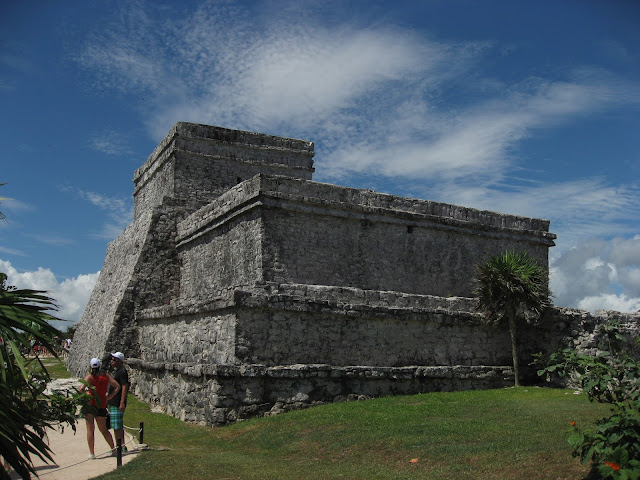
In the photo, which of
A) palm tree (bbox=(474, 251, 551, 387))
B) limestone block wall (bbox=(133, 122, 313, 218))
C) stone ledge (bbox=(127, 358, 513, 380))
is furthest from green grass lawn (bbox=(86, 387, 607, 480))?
limestone block wall (bbox=(133, 122, 313, 218))

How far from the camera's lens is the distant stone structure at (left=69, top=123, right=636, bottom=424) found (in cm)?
1217

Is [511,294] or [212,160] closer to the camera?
[511,294]

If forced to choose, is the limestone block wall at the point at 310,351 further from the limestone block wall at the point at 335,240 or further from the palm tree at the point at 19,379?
the palm tree at the point at 19,379

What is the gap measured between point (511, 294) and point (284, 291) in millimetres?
4772

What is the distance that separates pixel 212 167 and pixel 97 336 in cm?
573

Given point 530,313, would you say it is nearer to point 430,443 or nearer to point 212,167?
point 430,443

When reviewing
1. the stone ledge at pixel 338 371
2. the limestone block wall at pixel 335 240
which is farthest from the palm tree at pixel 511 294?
the limestone block wall at pixel 335 240

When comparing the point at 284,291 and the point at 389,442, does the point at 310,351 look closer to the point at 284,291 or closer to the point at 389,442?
the point at 284,291

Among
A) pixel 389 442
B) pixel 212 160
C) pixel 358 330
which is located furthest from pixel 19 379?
pixel 212 160

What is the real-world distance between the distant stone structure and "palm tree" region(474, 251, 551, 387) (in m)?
0.38

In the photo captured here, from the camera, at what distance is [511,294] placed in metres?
14.0

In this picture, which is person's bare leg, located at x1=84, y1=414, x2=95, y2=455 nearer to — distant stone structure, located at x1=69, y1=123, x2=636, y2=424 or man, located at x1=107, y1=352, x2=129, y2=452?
man, located at x1=107, y1=352, x2=129, y2=452

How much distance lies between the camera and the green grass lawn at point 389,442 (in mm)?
7492

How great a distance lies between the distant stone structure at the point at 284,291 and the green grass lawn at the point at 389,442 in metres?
0.85
